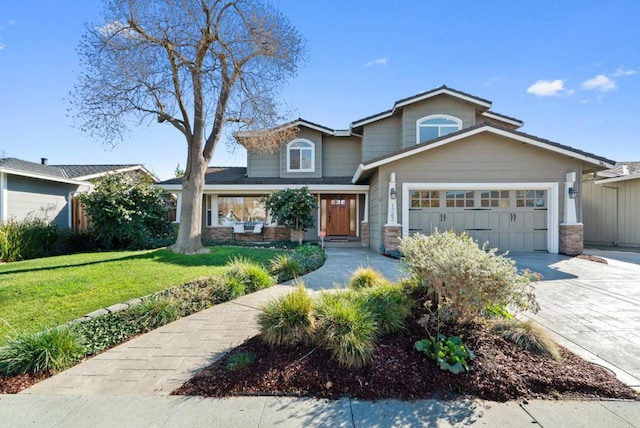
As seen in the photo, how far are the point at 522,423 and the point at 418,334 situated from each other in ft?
4.22

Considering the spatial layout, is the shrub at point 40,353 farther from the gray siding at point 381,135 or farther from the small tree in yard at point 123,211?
the gray siding at point 381,135

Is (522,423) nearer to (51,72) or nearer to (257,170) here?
(51,72)

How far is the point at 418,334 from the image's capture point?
3549 millimetres

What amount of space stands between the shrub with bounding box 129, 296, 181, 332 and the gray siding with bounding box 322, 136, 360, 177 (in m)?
12.0

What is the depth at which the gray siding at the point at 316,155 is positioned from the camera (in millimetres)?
15609

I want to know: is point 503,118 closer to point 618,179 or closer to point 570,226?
point 618,179

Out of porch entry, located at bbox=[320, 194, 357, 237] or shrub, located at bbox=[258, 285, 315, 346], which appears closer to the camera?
shrub, located at bbox=[258, 285, 315, 346]

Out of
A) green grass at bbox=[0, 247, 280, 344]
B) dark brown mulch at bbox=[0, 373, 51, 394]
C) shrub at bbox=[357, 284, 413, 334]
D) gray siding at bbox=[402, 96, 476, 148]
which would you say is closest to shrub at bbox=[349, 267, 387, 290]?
shrub at bbox=[357, 284, 413, 334]

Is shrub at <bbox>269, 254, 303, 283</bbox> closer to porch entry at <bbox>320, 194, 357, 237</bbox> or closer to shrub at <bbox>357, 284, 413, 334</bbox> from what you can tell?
shrub at <bbox>357, 284, 413, 334</bbox>

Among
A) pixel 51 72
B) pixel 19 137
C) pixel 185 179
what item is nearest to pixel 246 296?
pixel 185 179

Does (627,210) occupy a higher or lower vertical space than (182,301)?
higher

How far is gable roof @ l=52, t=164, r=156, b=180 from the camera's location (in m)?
14.2

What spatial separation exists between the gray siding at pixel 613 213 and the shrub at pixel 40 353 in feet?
65.0

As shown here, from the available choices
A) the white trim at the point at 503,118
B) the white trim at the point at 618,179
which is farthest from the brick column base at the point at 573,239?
the white trim at the point at 503,118
